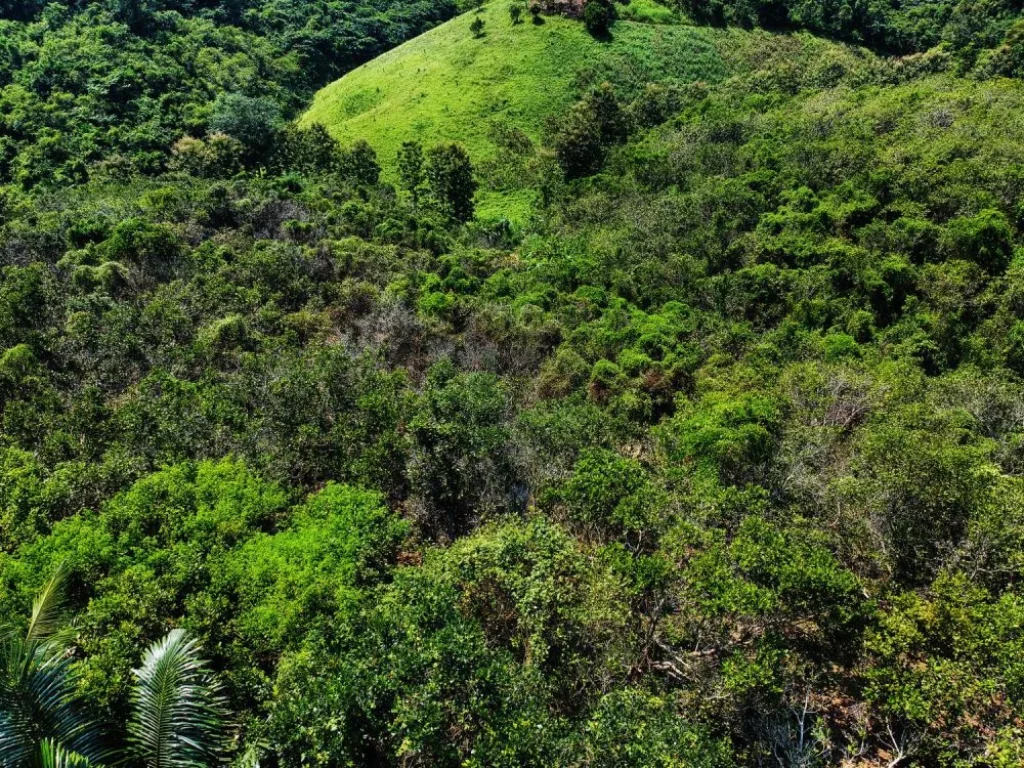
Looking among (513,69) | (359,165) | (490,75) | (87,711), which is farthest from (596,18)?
(87,711)

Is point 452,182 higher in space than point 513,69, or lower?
lower

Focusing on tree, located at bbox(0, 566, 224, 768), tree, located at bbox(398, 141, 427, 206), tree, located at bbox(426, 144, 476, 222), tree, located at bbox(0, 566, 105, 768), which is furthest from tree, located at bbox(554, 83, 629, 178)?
tree, located at bbox(0, 566, 105, 768)

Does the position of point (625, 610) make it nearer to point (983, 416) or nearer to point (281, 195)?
point (983, 416)


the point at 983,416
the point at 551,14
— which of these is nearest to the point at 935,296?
the point at 983,416

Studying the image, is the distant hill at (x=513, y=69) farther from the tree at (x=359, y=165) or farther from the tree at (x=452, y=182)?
the tree at (x=452, y=182)

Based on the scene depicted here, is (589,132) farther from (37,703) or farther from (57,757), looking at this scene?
(57,757)

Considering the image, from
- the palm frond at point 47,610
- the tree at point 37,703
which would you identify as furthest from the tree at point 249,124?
the tree at point 37,703

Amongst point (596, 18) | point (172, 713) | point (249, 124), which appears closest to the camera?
point (172, 713)

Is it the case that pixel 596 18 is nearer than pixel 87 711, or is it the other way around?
pixel 87 711
